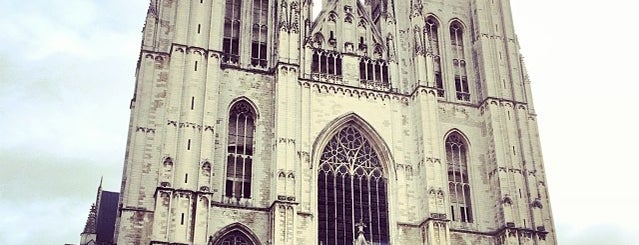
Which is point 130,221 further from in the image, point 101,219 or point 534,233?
point 534,233

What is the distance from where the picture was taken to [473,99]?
3353 cm

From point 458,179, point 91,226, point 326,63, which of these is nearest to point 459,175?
point 458,179

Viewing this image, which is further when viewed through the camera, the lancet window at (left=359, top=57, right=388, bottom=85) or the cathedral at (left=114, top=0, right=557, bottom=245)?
the lancet window at (left=359, top=57, right=388, bottom=85)

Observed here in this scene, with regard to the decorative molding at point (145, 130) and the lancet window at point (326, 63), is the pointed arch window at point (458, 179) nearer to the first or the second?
the lancet window at point (326, 63)

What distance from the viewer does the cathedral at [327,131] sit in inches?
1053

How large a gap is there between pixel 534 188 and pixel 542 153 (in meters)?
2.52

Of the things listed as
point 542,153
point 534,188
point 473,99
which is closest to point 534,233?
point 534,188

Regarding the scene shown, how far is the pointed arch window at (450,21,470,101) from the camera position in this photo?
3366 cm

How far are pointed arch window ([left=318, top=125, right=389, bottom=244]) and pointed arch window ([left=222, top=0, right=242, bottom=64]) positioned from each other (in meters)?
5.59

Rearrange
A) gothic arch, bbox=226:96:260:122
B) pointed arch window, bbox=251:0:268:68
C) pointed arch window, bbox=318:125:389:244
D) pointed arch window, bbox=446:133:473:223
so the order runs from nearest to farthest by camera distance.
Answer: pointed arch window, bbox=318:125:389:244, gothic arch, bbox=226:96:260:122, pointed arch window, bbox=446:133:473:223, pointed arch window, bbox=251:0:268:68

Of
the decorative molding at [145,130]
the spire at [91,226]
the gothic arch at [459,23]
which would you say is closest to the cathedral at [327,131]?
the decorative molding at [145,130]

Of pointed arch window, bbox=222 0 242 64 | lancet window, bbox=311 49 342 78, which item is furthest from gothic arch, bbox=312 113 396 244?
pointed arch window, bbox=222 0 242 64

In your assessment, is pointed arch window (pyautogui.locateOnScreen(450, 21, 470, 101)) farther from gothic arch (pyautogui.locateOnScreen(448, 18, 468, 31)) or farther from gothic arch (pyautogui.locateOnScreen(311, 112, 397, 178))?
gothic arch (pyautogui.locateOnScreen(311, 112, 397, 178))

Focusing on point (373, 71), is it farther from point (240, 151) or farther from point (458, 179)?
point (240, 151)
